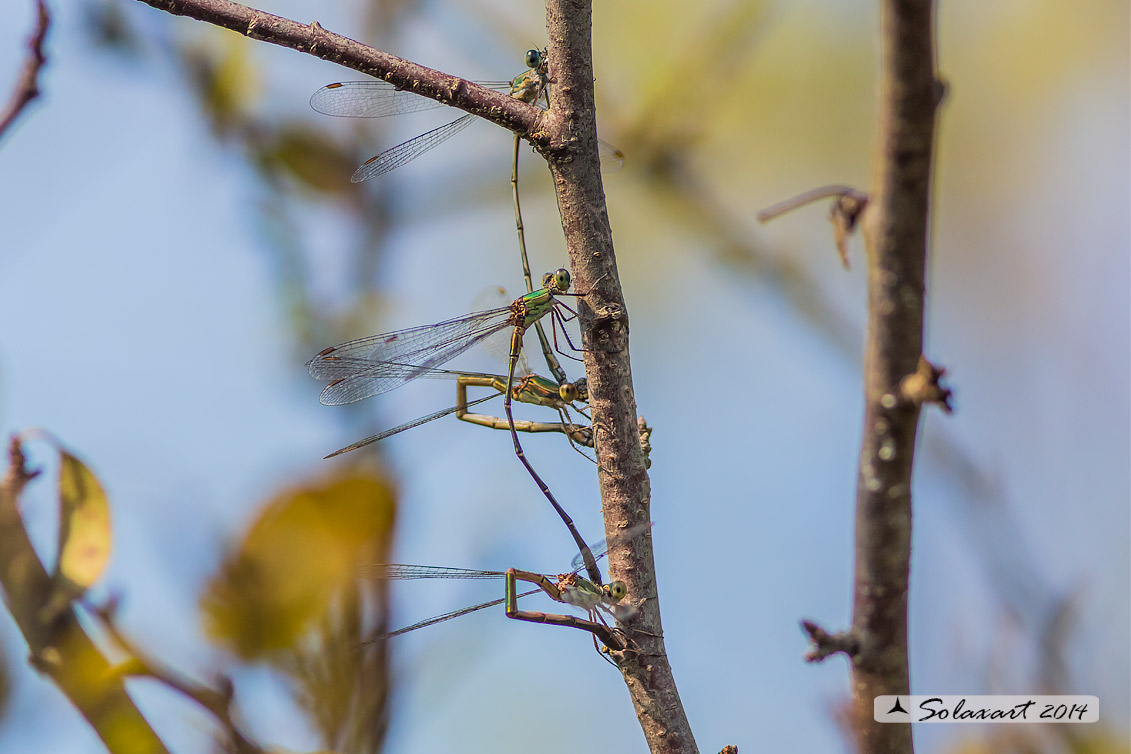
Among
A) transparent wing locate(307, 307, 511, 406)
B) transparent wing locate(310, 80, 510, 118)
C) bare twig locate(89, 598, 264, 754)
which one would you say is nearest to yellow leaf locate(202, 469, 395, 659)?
bare twig locate(89, 598, 264, 754)

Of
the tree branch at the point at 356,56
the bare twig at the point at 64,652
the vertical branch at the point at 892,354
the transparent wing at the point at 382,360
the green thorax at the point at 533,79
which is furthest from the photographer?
the transparent wing at the point at 382,360

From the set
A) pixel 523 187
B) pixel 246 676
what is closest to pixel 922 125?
pixel 246 676

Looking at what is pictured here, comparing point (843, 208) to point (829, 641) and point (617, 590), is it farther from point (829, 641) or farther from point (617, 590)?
point (617, 590)

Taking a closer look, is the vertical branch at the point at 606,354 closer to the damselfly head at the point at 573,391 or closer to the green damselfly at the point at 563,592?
the green damselfly at the point at 563,592

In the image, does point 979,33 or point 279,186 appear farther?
point 979,33

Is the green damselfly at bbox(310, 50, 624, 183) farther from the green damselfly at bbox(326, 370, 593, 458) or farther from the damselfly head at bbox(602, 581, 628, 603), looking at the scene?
the damselfly head at bbox(602, 581, 628, 603)

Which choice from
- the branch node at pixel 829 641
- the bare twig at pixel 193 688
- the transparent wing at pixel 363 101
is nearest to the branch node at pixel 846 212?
the branch node at pixel 829 641

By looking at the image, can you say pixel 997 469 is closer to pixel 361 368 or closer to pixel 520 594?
pixel 520 594
